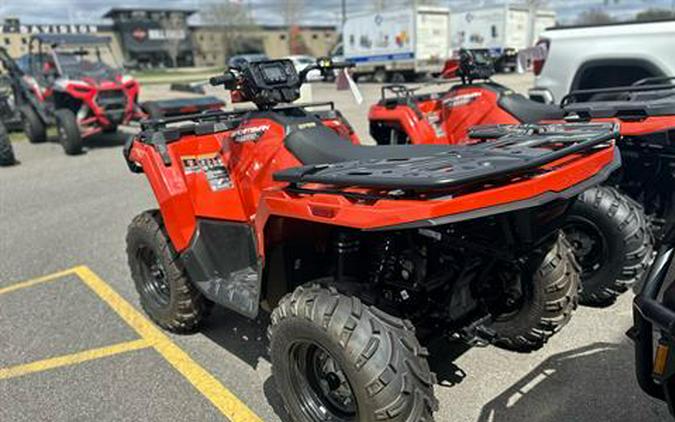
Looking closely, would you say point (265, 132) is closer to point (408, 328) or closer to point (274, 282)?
point (274, 282)

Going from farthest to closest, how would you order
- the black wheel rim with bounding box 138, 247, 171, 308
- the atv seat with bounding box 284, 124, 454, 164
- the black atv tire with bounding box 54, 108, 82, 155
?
the black atv tire with bounding box 54, 108, 82, 155 → the black wheel rim with bounding box 138, 247, 171, 308 → the atv seat with bounding box 284, 124, 454, 164

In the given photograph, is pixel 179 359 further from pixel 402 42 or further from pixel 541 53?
pixel 402 42

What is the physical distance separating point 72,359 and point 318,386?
183 cm

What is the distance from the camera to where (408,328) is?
2.27 metres

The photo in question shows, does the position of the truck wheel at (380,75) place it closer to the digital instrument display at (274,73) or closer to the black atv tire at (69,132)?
the black atv tire at (69,132)

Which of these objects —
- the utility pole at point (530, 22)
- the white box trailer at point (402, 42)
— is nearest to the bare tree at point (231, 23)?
the white box trailer at point (402, 42)

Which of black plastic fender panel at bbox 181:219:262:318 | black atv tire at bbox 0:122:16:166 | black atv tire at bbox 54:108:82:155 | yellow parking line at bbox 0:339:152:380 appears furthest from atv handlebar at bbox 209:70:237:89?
black atv tire at bbox 54:108:82:155

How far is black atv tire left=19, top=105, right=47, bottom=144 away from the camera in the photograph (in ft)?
41.1

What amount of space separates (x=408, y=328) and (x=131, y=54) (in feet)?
258

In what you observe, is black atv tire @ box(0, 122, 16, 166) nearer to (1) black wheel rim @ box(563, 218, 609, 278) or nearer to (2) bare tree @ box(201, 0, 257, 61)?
(1) black wheel rim @ box(563, 218, 609, 278)

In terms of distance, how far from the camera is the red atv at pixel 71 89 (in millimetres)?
11484

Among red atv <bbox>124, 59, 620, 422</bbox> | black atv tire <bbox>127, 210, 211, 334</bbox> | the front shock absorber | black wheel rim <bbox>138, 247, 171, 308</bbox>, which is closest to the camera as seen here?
red atv <bbox>124, 59, 620, 422</bbox>

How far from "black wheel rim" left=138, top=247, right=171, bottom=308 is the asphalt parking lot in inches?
7.9

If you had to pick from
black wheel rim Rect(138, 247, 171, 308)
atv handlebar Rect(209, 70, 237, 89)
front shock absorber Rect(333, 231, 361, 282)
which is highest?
atv handlebar Rect(209, 70, 237, 89)
